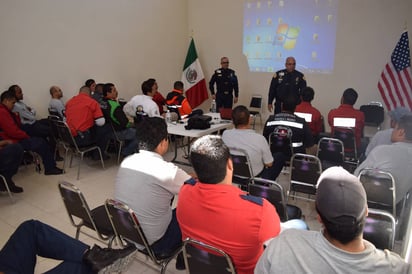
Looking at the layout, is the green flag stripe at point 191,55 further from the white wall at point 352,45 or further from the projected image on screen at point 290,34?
the projected image on screen at point 290,34

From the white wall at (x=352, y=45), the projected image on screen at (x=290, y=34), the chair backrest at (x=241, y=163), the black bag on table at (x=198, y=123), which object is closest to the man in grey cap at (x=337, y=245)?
the chair backrest at (x=241, y=163)

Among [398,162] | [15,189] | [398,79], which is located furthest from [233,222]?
[398,79]

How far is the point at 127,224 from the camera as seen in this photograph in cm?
203

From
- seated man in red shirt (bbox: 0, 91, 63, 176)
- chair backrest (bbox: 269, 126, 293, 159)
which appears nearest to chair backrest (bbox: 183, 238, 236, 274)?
chair backrest (bbox: 269, 126, 293, 159)

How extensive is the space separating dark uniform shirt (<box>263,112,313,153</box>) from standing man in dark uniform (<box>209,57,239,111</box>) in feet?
10.8

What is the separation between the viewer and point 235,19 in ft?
24.5

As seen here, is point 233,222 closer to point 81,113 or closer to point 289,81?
point 81,113

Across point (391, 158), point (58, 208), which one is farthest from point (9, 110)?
point (391, 158)

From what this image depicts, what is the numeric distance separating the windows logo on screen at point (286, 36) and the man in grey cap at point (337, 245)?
610 centimetres

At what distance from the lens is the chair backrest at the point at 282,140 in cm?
365

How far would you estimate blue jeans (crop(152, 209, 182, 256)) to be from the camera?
6.94ft

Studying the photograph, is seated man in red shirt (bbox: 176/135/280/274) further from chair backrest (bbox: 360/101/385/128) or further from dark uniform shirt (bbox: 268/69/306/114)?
chair backrest (bbox: 360/101/385/128)

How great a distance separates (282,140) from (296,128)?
0.21 m

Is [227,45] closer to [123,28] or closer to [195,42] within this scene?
[195,42]
